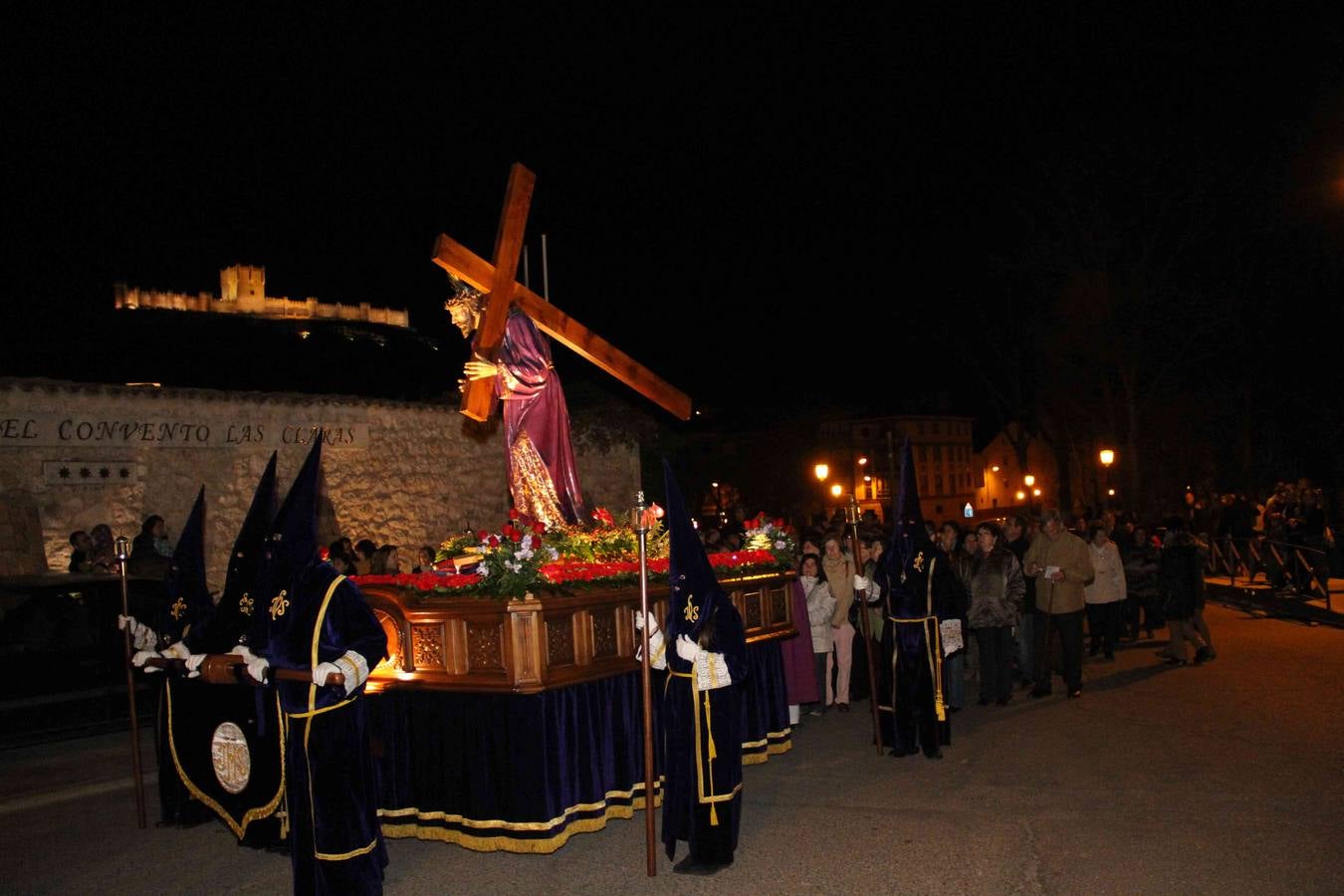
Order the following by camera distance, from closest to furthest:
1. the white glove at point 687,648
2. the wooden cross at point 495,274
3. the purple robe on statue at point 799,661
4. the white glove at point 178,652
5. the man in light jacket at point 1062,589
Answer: the white glove at point 687,648, the white glove at point 178,652, the wooden cross at point 495,274, the purple robe on statue at point 799,661, the man in light jacket at point 1062,589

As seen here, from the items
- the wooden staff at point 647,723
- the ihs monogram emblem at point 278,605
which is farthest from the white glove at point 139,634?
the wooden staff at point 647,723

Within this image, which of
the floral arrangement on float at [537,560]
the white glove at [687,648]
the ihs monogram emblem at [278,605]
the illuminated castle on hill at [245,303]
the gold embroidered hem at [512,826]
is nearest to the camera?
the ihs monogram emblem at [278,605]

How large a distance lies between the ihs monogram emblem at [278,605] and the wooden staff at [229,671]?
0.29m

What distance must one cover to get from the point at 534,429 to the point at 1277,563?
15.0 metres

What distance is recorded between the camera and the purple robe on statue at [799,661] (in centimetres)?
1034

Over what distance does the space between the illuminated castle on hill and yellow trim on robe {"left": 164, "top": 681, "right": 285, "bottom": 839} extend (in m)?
15.1

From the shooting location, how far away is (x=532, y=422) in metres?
8.14

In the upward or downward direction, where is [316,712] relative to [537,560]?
downward

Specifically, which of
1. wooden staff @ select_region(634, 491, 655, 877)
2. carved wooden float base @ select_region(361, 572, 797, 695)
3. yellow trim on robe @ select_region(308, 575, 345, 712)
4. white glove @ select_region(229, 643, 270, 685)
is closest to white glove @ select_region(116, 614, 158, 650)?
carved wooden float base @ select_region(361, 572, 797, 695)

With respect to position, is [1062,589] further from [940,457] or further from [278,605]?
[940,457]

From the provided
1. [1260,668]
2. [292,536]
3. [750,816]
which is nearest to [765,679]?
[750,816]

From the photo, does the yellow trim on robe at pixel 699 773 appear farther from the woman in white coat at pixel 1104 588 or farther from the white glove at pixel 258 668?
the woman in white coat at pixel 1104 588

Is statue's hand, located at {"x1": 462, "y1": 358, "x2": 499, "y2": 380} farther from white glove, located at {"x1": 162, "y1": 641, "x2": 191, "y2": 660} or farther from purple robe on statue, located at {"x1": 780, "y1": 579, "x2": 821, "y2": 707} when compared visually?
purple robe on statue, located at {"x1": 780, "y1": 579, "x2": 821, "y2": 707}

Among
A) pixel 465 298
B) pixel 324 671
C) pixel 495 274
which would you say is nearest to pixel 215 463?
pixel 465 298
